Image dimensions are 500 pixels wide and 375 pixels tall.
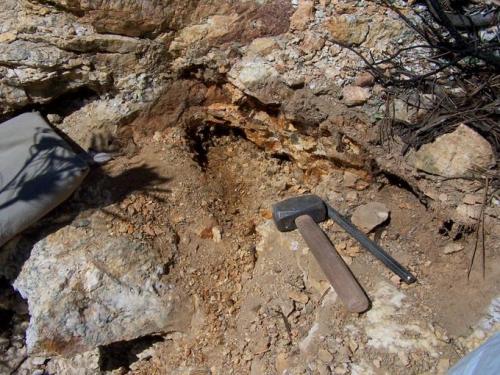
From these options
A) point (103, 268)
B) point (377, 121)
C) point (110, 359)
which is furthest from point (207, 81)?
point (110, 359)

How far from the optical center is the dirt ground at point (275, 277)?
2182 millimetres

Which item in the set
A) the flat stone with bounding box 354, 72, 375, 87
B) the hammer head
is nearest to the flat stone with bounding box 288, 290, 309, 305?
the hammer head

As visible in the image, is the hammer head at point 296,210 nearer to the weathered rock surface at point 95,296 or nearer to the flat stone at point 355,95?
the flat stone at point 355,95

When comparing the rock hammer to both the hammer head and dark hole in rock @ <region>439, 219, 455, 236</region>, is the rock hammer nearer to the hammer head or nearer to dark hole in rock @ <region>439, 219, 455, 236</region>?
the hammer head

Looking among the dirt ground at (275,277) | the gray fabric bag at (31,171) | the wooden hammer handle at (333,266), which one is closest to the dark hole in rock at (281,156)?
the dirt ground at (275,277)

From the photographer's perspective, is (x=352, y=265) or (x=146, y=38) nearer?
(x=352, y=265)

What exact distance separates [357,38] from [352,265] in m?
1.22

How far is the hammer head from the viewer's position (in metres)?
2.57

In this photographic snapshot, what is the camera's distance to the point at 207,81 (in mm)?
2932

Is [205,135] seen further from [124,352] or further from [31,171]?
[124,352]

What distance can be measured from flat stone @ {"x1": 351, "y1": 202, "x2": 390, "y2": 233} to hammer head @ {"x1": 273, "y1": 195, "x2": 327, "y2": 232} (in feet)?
0.57

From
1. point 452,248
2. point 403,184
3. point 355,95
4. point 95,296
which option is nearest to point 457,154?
point 403,184

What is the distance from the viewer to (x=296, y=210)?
257 centimetres

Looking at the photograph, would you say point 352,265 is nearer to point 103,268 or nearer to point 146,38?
point 103,268
